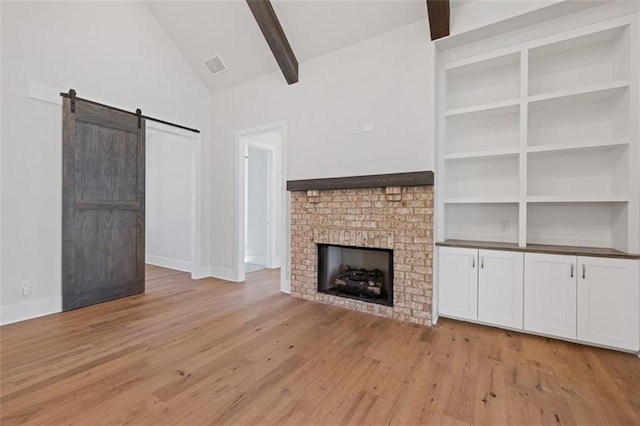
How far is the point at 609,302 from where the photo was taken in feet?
7.69

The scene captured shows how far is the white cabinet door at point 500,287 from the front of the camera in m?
2.67

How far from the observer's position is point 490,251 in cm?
278

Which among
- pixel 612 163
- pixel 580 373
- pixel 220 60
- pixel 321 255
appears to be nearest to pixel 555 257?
pixel 580 373

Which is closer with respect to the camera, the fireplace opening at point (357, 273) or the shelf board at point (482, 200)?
the shelf board at point (482, 200)

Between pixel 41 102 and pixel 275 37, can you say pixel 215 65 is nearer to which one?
pixel 275 37

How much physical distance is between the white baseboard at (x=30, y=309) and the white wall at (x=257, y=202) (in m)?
3.22

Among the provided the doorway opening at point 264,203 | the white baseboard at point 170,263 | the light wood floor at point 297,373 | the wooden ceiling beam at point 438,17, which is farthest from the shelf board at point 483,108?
the white baseboard at point 170,263

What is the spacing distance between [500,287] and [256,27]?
426cm

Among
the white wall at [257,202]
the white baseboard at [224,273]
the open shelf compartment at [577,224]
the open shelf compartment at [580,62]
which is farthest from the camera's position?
the white wall at [257,202]

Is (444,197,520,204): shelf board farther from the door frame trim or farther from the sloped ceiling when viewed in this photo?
the door frame trim

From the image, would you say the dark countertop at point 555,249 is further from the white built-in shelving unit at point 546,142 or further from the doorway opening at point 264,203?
the doorway opening at point 264,203

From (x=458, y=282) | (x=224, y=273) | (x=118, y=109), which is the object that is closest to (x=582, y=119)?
(x=458, y=282)

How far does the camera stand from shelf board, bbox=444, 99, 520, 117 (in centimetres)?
282

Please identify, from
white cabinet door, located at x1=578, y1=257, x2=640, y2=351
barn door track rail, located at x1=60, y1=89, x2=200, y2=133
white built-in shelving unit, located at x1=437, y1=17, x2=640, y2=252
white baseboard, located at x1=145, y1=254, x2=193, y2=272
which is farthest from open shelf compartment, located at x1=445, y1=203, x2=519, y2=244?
white baseboard, located at x1=145, y1=254, x2=193, y2=272
